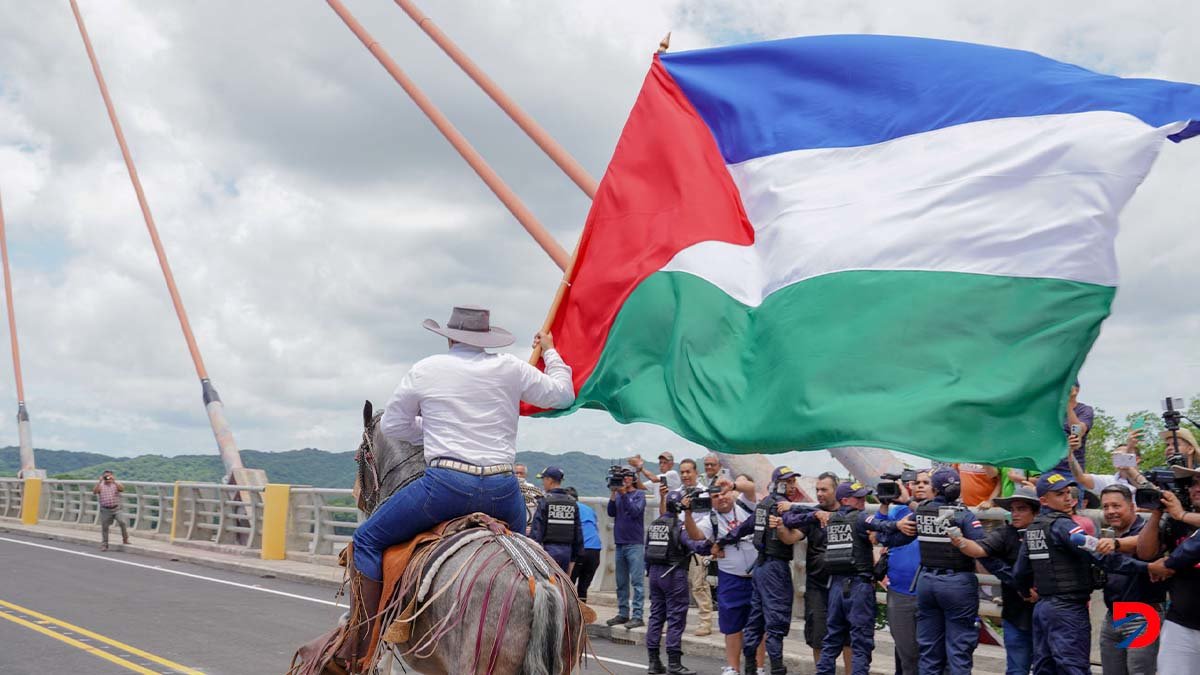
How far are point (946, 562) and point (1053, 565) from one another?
0.87m

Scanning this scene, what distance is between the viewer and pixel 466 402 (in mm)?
5984

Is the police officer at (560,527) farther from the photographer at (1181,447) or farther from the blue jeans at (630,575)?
the photographer at (1181,447)

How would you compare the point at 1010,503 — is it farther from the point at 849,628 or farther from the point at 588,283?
the point at 588,283

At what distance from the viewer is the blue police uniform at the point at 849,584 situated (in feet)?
33.7

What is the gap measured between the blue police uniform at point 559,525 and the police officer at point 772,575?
10.3ft

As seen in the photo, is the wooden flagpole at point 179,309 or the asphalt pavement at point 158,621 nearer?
the asphalt pavement at point 158,621

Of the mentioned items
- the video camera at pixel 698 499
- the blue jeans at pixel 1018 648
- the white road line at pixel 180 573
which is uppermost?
the video camera at pixel 698 499

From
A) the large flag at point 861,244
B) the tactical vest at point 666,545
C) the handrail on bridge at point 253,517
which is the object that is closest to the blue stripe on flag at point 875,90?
the large flag at point 861,244

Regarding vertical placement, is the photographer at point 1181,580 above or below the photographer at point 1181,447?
below

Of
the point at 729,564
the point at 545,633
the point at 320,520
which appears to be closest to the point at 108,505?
the point at 320,520

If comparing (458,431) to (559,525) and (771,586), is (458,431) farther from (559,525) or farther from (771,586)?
(559,525)

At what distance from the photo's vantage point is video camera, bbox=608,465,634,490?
14.3m

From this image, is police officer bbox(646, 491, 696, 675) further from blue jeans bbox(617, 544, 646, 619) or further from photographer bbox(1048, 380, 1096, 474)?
photographer bbox(1048, 380, 1096, 474)

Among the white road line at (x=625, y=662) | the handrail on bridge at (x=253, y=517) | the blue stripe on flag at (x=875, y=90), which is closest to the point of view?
the blue stripe on flag at (x=875, y=90)
